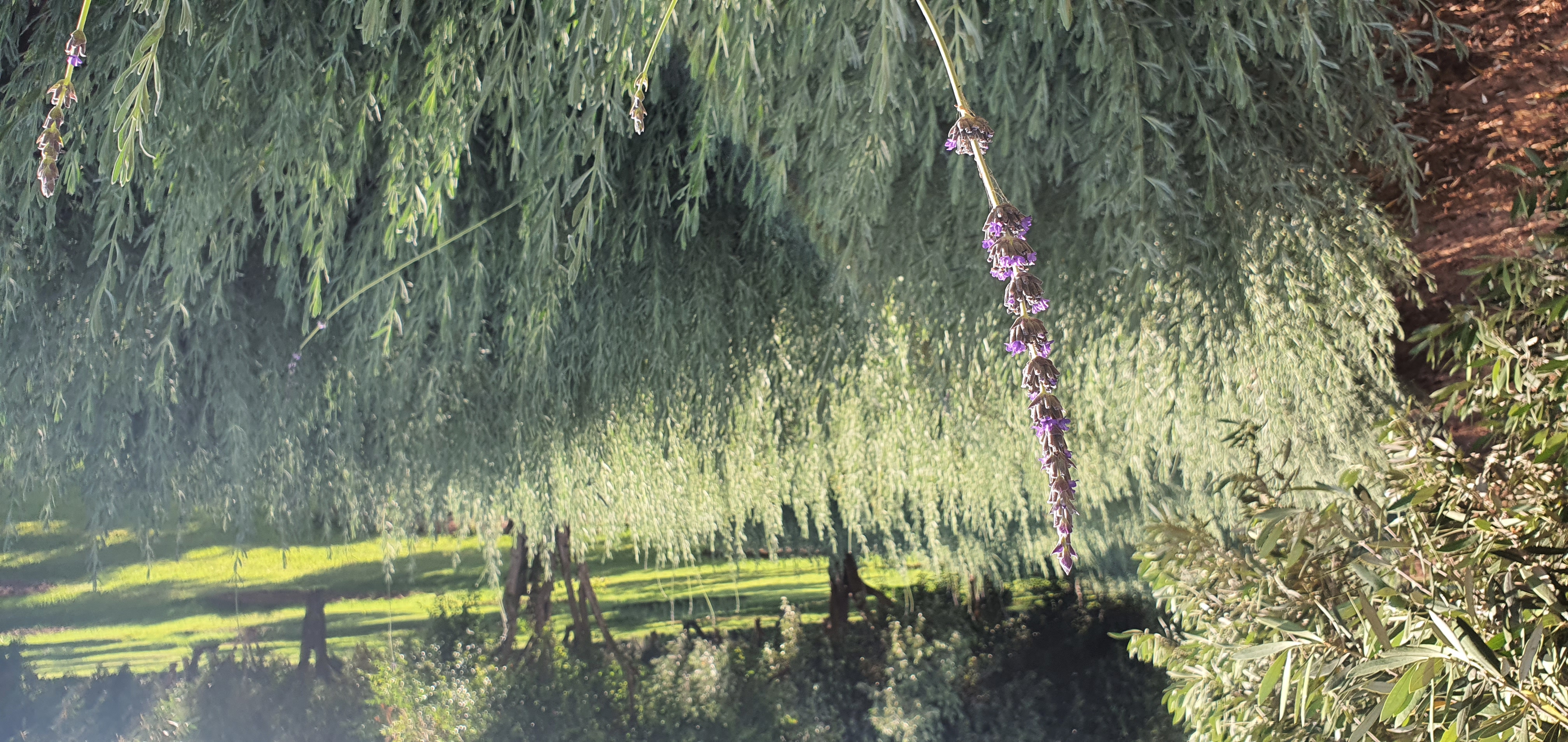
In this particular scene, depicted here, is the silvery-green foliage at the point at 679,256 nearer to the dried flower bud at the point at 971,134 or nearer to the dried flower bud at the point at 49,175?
the dried flower bud at the point at 971,134

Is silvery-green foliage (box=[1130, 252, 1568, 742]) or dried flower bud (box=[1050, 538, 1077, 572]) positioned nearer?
dried flower bud (box=[1050, 538, 1077, 572])

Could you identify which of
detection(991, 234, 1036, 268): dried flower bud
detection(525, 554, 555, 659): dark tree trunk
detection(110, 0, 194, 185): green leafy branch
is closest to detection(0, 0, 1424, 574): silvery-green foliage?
detection(110, 0, 194, 185): green leafy branch

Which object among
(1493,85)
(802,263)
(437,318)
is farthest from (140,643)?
(1493,85)

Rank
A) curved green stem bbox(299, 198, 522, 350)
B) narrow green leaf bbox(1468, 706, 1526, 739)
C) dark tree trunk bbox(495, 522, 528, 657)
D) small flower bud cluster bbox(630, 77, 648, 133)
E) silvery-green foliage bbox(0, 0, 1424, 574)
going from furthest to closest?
dark tree trunk bbox(495, 522, 528, 657) < curved green stem bbox(299, 198, 522, 350) < silvery-green foliage bbox(0, 0, 1424, 574) < narrow green leaf bbox(1468, 706, 1526, 739) < small flower bud cluster bbox(630, 77, 648, 133)

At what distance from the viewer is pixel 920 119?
102 cm

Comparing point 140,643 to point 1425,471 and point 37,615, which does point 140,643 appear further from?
point 1425,471

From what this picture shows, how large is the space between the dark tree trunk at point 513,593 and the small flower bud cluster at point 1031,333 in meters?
2.33

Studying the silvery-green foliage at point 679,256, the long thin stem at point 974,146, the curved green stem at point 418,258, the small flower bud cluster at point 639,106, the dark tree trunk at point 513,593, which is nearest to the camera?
the long thin stem at point 974,146

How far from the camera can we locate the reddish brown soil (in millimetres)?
1026

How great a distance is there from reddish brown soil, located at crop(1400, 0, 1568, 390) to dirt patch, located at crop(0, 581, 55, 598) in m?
3.29

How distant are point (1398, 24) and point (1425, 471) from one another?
618mm

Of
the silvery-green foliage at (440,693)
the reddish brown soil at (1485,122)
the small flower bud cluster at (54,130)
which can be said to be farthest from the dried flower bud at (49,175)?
the silvery-green foliage at (440,693)

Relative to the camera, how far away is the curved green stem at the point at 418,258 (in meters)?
1.09

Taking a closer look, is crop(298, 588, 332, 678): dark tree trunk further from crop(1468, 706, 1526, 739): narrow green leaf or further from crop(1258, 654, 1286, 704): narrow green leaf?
crop(1468, 706, 1526, 739): narrow green leaf
